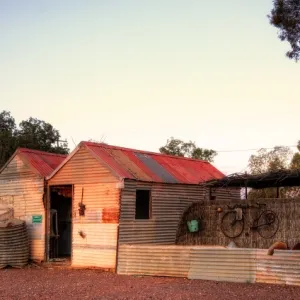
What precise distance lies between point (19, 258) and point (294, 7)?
1271 cm

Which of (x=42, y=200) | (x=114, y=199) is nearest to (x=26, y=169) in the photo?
(x=42, y=200)

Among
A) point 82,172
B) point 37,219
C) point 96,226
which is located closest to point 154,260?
point 96,226

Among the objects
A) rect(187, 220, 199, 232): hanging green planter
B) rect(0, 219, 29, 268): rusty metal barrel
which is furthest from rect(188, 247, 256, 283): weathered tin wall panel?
rect(0, 219, 29, 268): rusty metal barrel

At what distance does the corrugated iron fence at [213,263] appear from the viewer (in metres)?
13.0

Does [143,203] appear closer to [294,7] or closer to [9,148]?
[294,7]

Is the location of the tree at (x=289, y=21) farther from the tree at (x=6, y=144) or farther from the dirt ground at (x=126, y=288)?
the tree at (x=6, y=144)

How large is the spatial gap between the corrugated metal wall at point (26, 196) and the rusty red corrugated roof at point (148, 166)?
280cm

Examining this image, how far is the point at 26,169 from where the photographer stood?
2031 centimetres

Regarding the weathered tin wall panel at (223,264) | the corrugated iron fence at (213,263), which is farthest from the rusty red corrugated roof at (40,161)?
the weathered tin wall panel at (223,264)

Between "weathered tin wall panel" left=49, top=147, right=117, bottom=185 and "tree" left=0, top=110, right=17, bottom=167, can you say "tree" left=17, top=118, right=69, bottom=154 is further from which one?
"weathered tin wall panel" left=49, top=147, right=117, bottom=185

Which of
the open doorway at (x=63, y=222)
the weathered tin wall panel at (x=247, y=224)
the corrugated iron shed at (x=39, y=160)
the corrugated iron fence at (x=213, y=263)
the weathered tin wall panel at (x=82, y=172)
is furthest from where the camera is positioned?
the open doorway at (x=63, y=222)

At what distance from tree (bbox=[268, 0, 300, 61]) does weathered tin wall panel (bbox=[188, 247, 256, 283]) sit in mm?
7784

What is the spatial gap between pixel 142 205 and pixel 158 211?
647mm

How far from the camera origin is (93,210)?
709 inches
